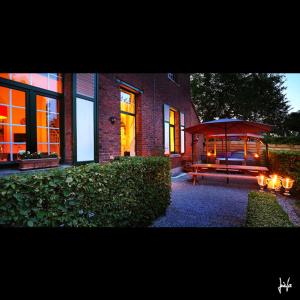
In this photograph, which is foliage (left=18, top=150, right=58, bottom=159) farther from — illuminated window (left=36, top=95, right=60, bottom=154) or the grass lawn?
the grass lawn

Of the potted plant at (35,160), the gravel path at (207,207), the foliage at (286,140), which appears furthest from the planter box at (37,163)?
the foliage at (286,140)

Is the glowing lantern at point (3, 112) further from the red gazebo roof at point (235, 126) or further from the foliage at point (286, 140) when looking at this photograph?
the foliage at point (286, 140)

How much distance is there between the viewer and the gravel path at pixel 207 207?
4078 mm

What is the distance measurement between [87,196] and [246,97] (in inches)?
954

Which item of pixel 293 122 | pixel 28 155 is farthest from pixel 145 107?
pixel 293 122

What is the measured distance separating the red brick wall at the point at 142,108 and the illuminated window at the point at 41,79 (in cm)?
18

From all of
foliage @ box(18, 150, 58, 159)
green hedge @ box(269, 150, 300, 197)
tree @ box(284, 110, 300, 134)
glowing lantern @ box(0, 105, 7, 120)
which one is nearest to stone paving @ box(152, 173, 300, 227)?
green hedge @ box(269, 150, 300, 197)

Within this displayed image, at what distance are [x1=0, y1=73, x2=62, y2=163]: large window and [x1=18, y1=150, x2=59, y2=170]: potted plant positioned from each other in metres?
0.23

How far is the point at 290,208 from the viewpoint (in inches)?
196

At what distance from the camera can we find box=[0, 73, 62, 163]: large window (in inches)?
135

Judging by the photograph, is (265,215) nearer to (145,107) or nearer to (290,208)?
(290,208)
